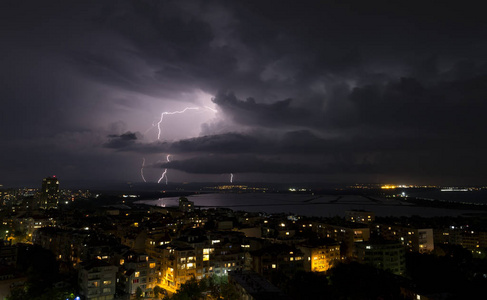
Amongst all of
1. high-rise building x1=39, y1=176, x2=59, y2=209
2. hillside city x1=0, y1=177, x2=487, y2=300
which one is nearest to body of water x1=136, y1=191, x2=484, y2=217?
high-rise building x1=39, y1=176, x2=59, y2=209

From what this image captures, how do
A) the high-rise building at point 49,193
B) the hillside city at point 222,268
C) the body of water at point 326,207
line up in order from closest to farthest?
the hillside city at point 222,268 → the high-rise building at point 49,193 → the body of water at point 326,207

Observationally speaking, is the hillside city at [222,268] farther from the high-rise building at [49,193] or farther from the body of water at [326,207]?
the body of water at [326,207]

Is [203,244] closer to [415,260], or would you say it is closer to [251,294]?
[251,294]

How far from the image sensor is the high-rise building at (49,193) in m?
63.3

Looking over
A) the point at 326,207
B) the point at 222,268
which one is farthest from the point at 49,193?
the point at 222,268

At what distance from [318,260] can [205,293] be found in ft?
33.6

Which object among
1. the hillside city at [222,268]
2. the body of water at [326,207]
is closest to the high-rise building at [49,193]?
the body of water at [326,207]

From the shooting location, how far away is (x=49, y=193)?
67.4 m

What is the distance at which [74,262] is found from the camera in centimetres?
2050

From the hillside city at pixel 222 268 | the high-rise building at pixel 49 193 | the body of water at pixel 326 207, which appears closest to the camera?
the hillside city at pixel 222 268

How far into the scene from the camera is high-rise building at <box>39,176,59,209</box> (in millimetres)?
63284

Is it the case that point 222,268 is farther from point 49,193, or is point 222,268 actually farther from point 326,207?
point 326,207

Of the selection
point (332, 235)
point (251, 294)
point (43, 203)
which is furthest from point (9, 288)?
point (43, 203)

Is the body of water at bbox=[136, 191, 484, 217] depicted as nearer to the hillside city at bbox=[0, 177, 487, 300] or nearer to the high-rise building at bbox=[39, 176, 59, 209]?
the high-rise building at bbox=[39, 176, 59, 209]
